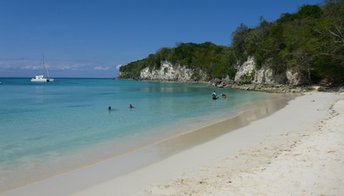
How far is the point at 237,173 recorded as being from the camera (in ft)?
32.5

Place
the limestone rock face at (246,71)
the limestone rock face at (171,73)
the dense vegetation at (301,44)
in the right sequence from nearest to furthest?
the dense vegetation at (301,44)
the limestone rock face at (246,71)
the limestone rock face at (171,73)

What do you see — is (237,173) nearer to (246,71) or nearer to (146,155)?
(146,155)

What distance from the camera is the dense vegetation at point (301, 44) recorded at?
47.6 meters

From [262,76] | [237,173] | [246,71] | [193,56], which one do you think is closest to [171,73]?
[193,56]

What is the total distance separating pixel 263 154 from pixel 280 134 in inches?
185

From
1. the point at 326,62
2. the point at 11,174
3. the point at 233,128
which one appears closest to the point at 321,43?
the point at 326,62

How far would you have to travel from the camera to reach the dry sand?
839cm

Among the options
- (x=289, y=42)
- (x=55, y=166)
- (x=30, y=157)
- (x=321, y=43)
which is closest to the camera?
(x=55, y=166)

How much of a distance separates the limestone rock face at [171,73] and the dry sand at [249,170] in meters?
122

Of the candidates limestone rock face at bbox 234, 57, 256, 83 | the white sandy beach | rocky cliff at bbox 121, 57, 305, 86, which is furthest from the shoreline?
limestone rock face at bbox 234, 57, 256, 83

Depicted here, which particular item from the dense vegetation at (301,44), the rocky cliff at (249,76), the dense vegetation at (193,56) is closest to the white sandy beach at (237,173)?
the dense vegetation at (301,44)

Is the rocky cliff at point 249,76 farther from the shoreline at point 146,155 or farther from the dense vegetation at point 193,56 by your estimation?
the shoreline at point 146,155

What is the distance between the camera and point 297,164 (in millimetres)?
10102

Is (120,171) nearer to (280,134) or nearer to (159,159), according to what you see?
(159,159)
